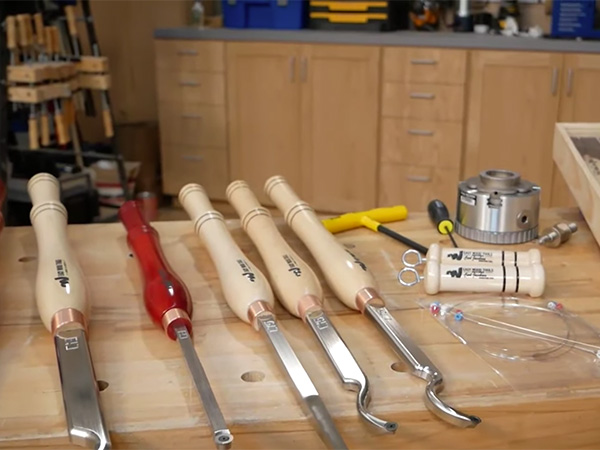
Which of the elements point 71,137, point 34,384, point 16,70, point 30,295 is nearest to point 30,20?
point 16,70

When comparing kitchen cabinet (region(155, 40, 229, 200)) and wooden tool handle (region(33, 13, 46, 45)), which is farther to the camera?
kitchen cabinet (region(155, 40, 229, 200))

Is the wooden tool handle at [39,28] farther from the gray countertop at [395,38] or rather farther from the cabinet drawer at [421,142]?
the cabinet drawer at [421,142]

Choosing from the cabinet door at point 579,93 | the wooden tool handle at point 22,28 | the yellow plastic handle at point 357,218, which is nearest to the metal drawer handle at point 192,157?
the wooden tool handle at point 22,28

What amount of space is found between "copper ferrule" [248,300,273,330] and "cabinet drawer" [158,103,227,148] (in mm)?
2891

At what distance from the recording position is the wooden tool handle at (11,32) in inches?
112

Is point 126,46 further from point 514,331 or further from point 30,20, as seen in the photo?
point 514,331

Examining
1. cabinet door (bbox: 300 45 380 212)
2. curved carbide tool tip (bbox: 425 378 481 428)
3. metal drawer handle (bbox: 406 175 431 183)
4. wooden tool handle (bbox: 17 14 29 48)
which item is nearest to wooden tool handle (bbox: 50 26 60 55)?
wooden tool handle (bbox: 17 14 29 48)

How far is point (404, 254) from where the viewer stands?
1012 millimetres

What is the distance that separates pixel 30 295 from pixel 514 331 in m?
0.54

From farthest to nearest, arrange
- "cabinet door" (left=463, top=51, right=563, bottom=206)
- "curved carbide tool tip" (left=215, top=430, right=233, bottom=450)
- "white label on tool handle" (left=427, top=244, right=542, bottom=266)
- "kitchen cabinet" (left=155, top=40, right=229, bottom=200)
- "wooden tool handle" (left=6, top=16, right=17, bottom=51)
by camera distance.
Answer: "kitchen cabinet" (left=155, top=40, right=229, bottom=200) < "cabinet door" (left=463, top=51, right=563, bottom=206) < "wooden tool handle" (left=6, top=16, right=17, bottom=51) < "white label on tool handle" (left=427, top=244, right=542, bottom=266) < "curved carbide tool tip" (left=215, top=430, right=233, bottom=450)

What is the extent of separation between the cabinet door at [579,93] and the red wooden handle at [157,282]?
2.35 metres

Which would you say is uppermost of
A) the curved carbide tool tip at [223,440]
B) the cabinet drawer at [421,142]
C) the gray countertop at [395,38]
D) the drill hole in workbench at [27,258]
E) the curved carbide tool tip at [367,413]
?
the gray countertop at [395,38]

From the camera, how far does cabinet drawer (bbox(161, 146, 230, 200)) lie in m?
3.70

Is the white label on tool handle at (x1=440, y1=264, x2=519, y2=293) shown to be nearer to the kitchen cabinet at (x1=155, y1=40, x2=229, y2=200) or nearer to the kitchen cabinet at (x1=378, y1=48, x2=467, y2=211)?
the kitchen cabinet at (x1=378, y1=48, x2=467, y2=211)
